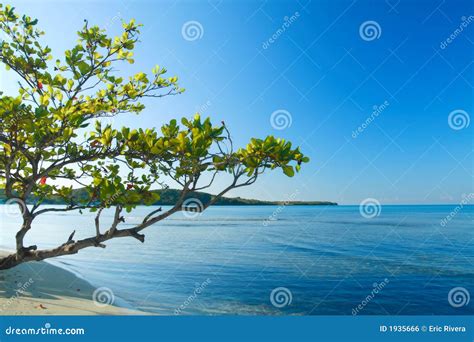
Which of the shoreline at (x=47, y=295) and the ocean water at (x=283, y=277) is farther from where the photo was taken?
the ocean water at (x=283, y=277)

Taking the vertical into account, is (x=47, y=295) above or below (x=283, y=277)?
below

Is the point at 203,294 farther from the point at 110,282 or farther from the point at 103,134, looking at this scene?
the point at 103,134

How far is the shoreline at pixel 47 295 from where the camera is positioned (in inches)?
283

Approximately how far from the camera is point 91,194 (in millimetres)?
6191

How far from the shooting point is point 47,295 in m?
8.84

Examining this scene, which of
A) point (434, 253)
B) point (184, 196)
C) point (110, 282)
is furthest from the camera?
point (434, 253)

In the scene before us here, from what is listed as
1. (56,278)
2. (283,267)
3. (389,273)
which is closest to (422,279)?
(389,273)

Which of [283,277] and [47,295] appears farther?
[283,277]

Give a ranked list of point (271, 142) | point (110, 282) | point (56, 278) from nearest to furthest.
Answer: point (271, 142) < point (56, 278) < point (110, 282)

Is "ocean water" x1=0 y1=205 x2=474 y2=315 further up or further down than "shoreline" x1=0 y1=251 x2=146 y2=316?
further up

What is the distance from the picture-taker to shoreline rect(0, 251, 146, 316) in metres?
7.19

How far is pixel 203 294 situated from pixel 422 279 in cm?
1083

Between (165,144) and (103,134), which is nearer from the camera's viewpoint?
(165,144)

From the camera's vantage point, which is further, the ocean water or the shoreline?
the ocean water
